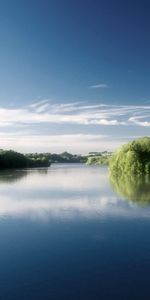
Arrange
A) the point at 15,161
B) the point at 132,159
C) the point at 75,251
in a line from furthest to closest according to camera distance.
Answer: the point at 15,161 < the point at 132,159 < the point at 75,251

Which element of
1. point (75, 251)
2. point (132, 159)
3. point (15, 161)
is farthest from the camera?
point (15, 161)

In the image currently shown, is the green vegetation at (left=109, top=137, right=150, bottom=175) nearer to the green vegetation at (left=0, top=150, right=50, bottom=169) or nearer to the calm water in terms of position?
the calm water

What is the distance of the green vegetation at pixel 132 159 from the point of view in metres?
69.2

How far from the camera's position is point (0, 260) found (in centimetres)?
1595

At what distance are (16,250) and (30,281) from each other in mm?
4609

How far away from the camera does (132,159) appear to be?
69.6 m

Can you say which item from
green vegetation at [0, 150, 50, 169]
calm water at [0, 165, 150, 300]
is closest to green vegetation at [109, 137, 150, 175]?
calm water at [0, 165, 150, 300]

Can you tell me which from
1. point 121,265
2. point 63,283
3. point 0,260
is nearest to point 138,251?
point 121,265

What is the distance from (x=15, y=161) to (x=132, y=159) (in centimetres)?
7583

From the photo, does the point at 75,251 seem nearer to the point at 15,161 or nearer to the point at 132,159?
the point at 132,159

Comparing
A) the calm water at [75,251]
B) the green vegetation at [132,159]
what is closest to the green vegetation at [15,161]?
the green vegetation at [132,159]

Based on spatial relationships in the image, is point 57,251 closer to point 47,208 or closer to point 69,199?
point 47,208

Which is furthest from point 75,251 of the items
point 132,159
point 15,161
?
point 15,161

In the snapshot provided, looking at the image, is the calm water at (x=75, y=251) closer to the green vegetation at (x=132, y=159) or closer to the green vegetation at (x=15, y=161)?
the green vegetation at (x=132, y=159)
